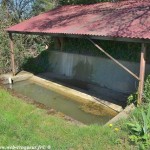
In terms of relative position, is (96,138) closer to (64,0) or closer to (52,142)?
(52,142)

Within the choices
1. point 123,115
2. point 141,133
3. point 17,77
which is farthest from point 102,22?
point 17,77

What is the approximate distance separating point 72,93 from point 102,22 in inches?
132

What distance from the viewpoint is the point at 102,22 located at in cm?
1020

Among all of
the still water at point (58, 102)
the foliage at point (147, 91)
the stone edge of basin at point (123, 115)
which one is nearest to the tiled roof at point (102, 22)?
the foliage at point (147, 91)

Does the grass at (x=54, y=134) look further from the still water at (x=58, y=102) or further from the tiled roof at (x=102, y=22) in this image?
the tiled roof at (x=102, y=22)

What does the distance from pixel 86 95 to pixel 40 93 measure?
6.94 ft

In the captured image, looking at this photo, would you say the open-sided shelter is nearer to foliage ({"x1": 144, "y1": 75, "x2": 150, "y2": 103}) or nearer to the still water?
foliage ({"x1": 144, "y1": 75, "x2": 150, "y2": 103})

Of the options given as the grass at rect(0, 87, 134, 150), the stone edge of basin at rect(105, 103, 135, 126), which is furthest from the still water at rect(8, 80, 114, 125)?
the grass at rect(0, 87, 134, 150)

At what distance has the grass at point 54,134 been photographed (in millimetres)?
6580

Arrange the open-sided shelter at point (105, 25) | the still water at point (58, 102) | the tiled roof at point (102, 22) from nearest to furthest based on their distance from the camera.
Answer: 1. the open-sided shelter at point (105, 25)
2. the tiled roof at point (102, 22)
3. the still water at point (58, 102)

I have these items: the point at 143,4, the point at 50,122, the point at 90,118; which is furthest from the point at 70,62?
the point at 50,122

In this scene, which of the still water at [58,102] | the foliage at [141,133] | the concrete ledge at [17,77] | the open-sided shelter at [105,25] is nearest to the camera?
the foliage at [141,133]

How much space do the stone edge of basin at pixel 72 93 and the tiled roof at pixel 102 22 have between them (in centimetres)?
268

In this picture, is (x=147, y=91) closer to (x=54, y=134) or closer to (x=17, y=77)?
(x=54, y=134)
